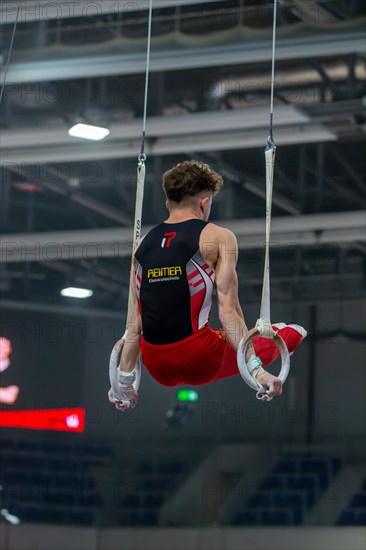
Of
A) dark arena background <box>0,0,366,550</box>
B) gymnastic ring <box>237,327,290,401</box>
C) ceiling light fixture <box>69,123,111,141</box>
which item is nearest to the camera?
gymnastic ring <box>237,327,290,401</box>

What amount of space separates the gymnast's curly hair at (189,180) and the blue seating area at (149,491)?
9.64 meters

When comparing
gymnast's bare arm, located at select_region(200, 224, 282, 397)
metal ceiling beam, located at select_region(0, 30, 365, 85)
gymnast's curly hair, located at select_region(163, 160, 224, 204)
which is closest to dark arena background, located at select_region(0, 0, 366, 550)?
metal ceiling beam, located at select_region(0, 30, 365, 85)

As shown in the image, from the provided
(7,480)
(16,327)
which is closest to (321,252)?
(16,327)

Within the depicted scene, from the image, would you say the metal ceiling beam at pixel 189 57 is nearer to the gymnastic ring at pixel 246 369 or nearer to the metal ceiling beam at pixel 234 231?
the metal ceiling beam at pixel 234 231

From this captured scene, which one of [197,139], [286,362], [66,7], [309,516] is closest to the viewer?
[286,362]

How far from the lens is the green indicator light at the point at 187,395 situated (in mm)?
13875

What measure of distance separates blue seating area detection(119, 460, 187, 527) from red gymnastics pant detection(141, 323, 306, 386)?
9285 millimetres

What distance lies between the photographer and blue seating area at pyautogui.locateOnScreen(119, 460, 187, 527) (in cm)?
1346

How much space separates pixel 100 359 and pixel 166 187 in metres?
9.84

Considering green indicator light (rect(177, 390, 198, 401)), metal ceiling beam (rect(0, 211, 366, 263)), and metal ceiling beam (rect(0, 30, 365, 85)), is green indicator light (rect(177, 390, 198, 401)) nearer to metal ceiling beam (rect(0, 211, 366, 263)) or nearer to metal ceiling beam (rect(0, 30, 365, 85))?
metal ceiling beam (rect(0, 211, 366, 263))

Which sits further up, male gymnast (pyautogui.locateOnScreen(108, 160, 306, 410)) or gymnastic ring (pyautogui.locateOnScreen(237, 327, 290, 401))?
male gymnast (pyautogui.locateOnScreen(108, 160, 306, 410))

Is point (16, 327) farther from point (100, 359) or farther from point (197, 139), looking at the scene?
point (197, 139)

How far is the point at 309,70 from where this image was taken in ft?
34.1

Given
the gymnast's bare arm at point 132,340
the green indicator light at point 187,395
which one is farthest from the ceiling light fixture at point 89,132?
the gymnast's bare arm at point 132,340
